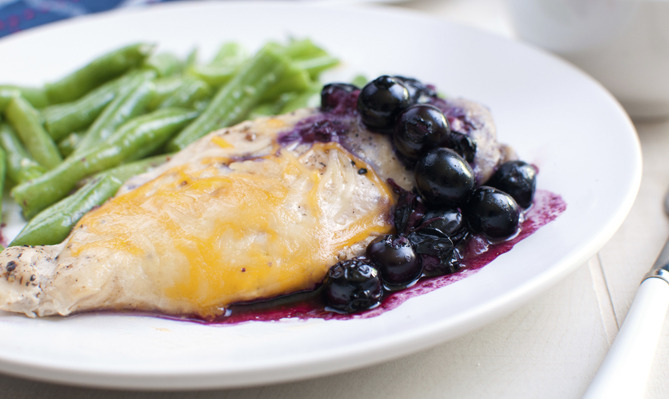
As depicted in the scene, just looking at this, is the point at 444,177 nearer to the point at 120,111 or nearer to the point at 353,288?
the point at 353,288

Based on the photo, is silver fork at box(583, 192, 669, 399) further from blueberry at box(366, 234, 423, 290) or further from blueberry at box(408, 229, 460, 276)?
blueberry at box(366, 234, 423, 290)

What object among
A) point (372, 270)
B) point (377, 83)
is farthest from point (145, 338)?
point (377, 83)

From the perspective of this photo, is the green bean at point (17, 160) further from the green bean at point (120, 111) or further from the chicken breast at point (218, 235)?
the chicken breast at point (218, 235)

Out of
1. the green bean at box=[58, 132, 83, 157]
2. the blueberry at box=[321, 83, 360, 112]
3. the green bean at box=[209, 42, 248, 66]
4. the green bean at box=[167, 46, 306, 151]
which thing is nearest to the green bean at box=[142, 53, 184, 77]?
the green bean at box=[209, 42, 248, 66]

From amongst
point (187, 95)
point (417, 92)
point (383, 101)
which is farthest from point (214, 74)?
point (383, 101)

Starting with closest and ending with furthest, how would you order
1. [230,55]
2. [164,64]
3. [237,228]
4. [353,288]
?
[353,288] → [237,228] → [164,64] → [230,55]

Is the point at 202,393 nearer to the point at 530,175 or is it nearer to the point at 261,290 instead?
the point at 261,290
